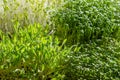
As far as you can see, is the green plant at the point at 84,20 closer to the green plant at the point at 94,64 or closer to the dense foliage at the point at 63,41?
the dense foliage at the point at 63,41

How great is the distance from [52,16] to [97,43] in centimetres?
54

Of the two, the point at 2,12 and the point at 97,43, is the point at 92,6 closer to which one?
the point at 97,43

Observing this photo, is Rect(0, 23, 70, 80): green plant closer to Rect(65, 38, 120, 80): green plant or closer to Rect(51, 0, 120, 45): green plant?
Rect(65, 38, 120, 80): green plant

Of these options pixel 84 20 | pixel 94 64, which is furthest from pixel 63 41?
pixel 94 64

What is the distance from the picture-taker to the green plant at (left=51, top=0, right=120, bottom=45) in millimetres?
3191

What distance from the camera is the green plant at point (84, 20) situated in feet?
10.5

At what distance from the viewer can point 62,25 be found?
3.26 m

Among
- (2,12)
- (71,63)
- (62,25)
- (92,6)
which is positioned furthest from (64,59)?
(2,12)

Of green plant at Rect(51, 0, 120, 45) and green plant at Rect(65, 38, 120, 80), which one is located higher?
green plant at Rect(51, 0, 120, 45)

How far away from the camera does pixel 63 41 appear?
10.5ft

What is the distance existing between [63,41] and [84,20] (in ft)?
0.96

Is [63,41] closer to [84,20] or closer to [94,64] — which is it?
[84,20]

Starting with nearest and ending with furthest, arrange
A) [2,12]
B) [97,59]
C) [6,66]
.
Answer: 1. [6,66]
2. [97,59]
3. [2,12]

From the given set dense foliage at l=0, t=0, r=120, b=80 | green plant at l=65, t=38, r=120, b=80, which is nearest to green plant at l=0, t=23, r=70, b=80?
dense foliage at l=0, t=0, r=120, b=80
